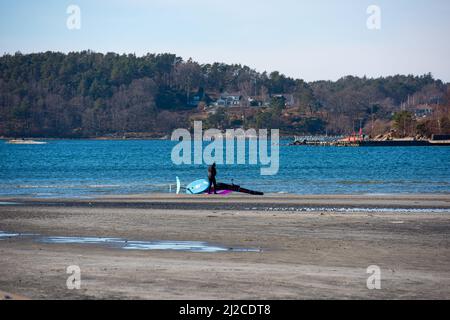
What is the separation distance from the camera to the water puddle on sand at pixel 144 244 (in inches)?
886

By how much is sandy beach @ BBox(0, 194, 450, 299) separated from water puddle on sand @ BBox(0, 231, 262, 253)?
0.27 m

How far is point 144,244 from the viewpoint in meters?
23.6

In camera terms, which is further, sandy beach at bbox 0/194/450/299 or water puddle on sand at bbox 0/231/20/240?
water puddle on sand at bbox 0/231/20/240

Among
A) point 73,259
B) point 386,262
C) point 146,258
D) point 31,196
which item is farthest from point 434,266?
point 31,196

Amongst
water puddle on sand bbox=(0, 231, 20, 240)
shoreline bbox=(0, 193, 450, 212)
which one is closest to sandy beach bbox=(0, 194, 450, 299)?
water puddle on sand bbox=(0, 231, 20, 240)

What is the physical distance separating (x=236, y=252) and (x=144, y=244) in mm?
3013

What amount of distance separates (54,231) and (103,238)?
2.61 m

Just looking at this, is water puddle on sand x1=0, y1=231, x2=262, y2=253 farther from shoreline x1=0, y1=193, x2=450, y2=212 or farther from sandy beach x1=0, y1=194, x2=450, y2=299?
shoreline x1=0, y1=193, x2=450, y2=212

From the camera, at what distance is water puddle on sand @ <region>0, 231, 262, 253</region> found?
73.8 ft

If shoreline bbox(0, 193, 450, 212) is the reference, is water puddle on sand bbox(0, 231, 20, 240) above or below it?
above

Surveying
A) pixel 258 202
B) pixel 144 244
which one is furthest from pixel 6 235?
pixel 258 202

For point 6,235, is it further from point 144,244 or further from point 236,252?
point 236,252
